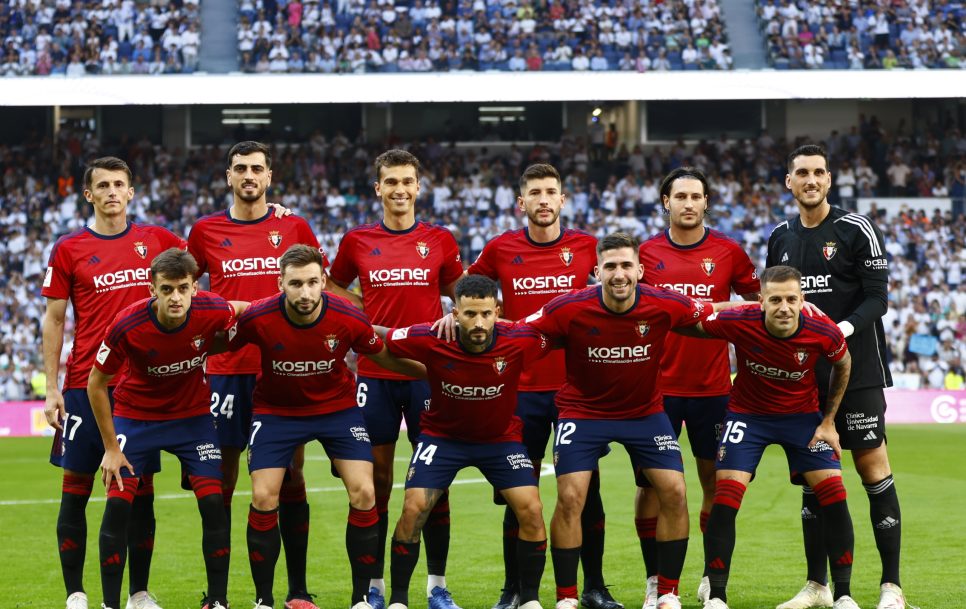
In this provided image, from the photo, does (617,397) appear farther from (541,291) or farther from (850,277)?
(850,277)

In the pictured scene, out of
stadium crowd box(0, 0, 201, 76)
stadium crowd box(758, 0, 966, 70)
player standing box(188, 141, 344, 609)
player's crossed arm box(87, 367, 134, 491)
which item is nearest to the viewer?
player's crossed arm box(87, 367, 134, 491)

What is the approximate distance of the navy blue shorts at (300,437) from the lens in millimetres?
7059

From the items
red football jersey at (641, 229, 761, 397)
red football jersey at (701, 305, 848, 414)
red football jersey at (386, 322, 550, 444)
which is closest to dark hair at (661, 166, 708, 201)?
red football jersey at (641, 229, 761, 397)

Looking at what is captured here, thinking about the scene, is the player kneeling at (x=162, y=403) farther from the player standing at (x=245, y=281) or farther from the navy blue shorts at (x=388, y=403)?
the navy blue shorts at (x=388, y=403)

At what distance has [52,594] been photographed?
A: 8180mm

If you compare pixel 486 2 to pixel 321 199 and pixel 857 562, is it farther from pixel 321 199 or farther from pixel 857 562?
pixel 857 562

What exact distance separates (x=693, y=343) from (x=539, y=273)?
1017mm

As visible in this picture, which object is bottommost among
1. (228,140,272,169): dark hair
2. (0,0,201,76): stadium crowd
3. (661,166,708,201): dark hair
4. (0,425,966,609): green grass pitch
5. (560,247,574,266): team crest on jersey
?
(0,425,966,609): green grass pitch

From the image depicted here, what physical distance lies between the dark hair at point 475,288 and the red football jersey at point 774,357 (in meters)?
1.22

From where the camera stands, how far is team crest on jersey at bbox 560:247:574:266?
777 cm

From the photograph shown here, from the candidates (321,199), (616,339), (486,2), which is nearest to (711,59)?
(486,2)

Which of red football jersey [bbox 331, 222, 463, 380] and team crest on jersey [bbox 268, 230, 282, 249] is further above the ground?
team crest on jersey [bbox 268, 230, 282, 249]

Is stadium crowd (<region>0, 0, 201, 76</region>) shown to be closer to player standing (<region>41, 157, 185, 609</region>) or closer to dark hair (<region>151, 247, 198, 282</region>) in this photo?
player standing (<region>41, 157, 185, 609</region>)

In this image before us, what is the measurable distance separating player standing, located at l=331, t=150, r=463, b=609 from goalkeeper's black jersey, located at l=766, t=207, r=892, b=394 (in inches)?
83.0
